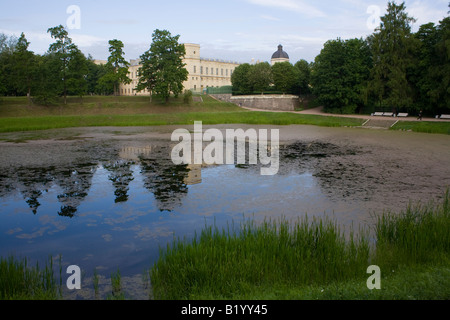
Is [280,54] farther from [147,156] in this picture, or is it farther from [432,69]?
[147,156]

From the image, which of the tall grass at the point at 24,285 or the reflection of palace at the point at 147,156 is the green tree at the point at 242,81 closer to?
the reflection of palace at the point at 147,156

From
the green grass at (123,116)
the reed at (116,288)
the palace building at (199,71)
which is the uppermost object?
the palace building at (199,71)

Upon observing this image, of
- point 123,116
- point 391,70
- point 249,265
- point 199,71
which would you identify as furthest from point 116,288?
point 199,71

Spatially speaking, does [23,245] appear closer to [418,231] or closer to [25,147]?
[418,231]

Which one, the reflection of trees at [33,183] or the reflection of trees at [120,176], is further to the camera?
the reflection of trees at [120,176]

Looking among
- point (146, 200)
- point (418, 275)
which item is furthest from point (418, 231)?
point (146, 200)

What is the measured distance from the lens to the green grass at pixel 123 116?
3195cm

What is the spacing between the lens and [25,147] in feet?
62.6

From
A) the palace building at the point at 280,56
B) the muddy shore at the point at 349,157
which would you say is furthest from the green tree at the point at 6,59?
the palace building at the point at 280,56

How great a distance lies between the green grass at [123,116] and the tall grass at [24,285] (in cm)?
2547

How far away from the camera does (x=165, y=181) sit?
1180cm

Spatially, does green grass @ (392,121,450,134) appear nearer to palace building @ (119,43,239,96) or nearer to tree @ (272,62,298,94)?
tree @ (272,62,298,94)

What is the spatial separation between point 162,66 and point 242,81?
64.9 ft
